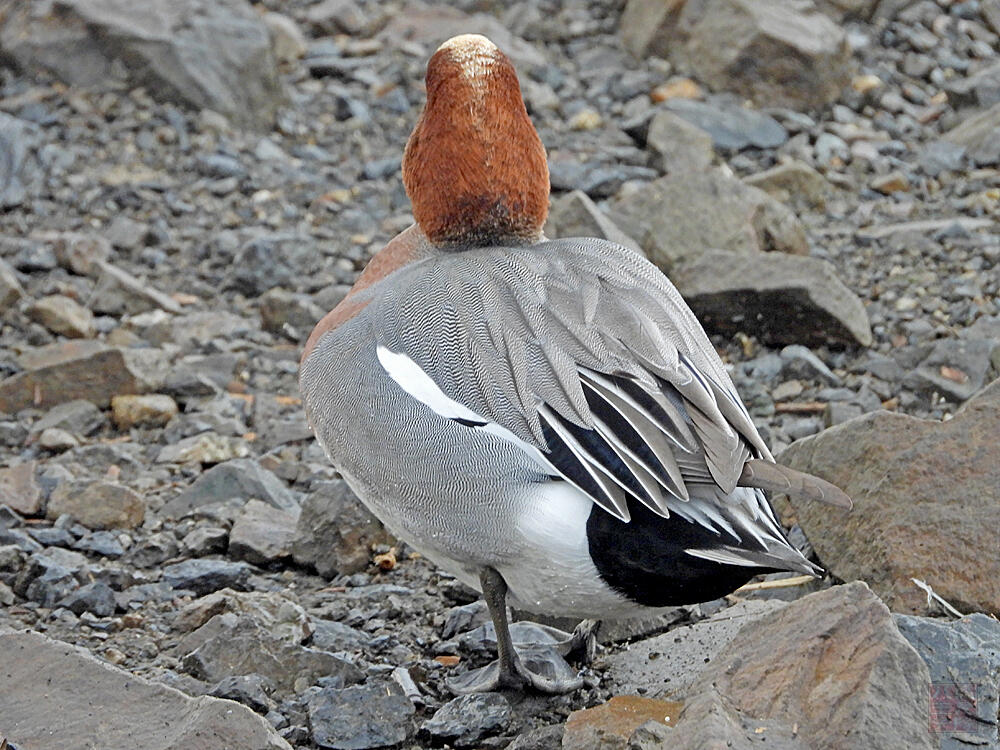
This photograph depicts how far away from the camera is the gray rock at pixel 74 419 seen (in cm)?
493

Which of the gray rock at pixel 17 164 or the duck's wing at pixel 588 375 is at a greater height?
the duck's wing at pixel 588 375

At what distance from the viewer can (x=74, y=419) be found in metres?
4.95

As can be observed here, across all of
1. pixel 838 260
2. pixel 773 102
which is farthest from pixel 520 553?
pixel 773 102

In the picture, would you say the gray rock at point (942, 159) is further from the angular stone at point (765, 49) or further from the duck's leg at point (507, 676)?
the duck's leg at point (507, 676)

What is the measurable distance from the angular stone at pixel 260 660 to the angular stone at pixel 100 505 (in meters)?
0.95

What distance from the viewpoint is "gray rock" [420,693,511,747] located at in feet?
10.2

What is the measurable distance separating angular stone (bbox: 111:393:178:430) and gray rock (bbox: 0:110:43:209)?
75.3 inches

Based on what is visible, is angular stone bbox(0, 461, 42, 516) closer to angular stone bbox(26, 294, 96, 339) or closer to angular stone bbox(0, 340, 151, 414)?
angular stone bbox(0, 340, 151, 414)

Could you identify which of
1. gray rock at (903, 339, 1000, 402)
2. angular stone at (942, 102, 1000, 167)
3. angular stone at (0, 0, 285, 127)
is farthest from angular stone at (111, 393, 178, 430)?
angular stone at (942, 102, 1000, 167)

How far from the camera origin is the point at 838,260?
5945 millimetres

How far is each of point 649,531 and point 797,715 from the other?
1.73ft

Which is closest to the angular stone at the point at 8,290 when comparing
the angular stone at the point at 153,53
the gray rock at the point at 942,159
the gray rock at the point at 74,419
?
the gray rock at the point at 74,419

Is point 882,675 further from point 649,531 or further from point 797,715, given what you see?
point 649,531

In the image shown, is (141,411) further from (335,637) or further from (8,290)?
(335,637)
